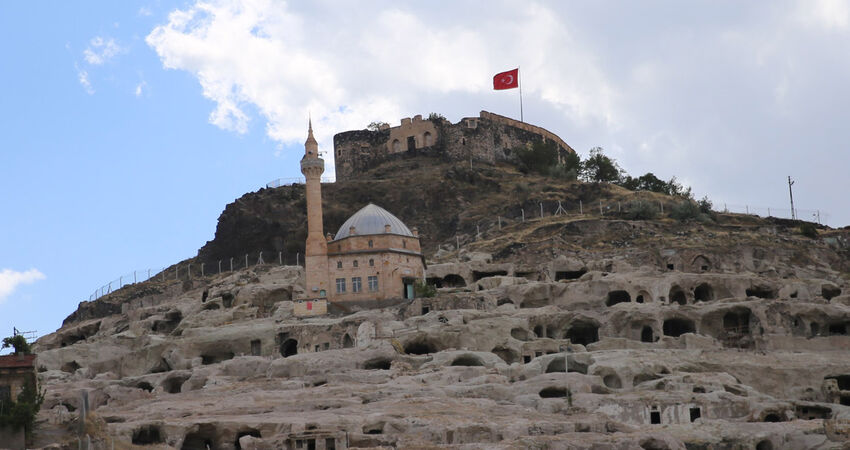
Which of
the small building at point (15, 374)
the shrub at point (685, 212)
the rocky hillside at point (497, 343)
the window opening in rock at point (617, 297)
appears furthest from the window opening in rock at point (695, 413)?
the shrub at point (685, 212)

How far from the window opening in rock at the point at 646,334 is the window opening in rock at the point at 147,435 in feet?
101

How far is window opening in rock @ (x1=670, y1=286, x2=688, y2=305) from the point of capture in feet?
255

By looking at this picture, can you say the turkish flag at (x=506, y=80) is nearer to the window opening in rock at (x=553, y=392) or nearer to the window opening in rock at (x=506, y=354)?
the window opening in rock at (x=506, y=354)

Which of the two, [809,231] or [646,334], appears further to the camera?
[809,231]

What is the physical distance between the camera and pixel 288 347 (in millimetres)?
75062

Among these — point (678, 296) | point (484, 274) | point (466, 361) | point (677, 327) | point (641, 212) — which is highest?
point (641, 212)

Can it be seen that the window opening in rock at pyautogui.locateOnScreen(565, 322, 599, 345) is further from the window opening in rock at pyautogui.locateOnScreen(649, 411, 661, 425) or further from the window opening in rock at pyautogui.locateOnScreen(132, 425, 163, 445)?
the window opening in rock at pyautogui.locateOnScreen(132, 425, 163, 445)

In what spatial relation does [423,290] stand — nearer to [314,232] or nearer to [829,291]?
[314,232]

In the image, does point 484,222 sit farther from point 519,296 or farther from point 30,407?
point 30,407

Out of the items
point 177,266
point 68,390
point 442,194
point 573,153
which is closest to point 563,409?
point 68,390

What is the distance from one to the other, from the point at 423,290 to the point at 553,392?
22.2m

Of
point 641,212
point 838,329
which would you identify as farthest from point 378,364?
point 641,212

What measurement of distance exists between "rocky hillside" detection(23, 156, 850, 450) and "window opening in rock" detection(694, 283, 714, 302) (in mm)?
368

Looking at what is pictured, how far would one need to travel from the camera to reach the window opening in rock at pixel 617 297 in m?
78.1
